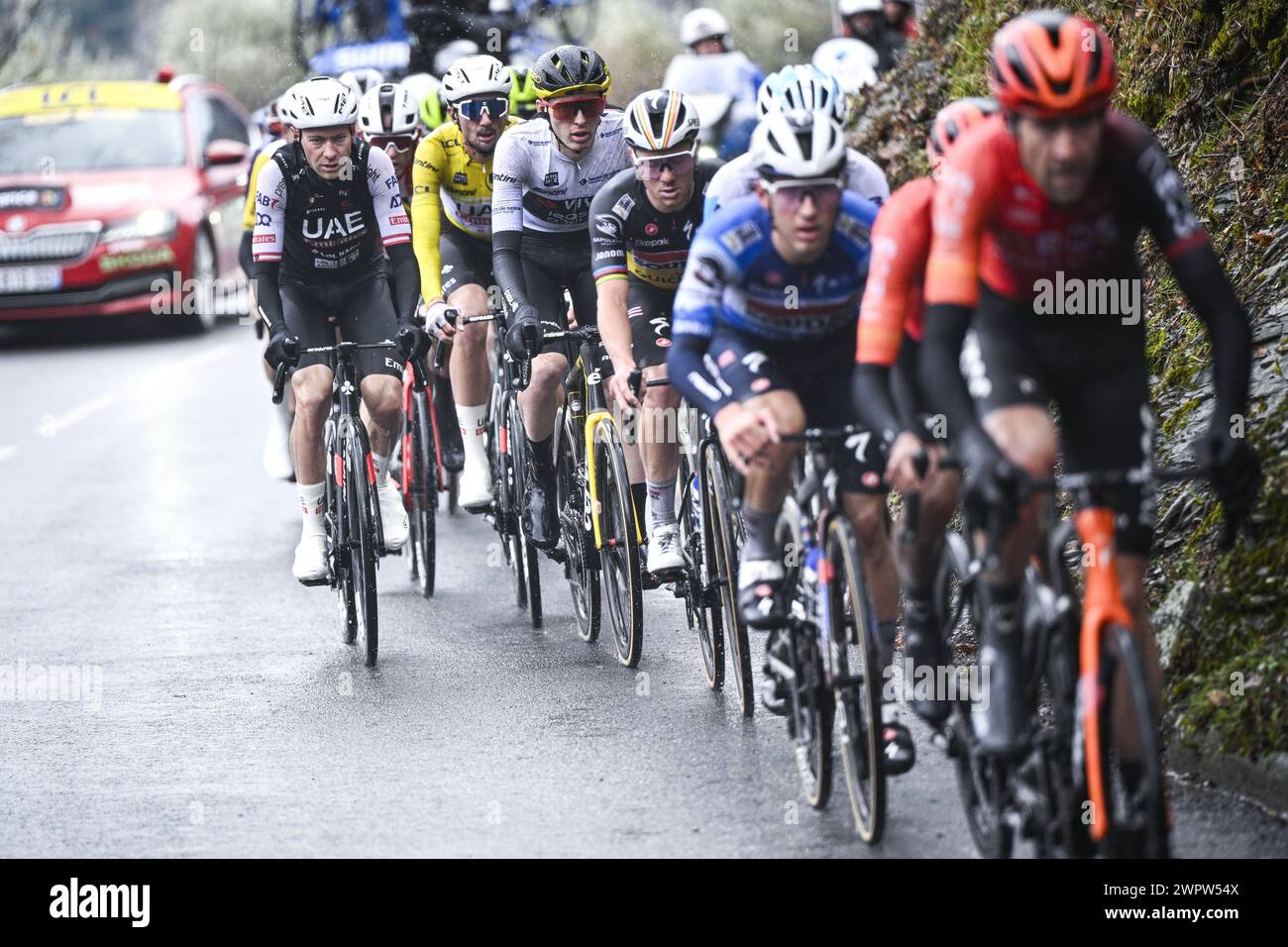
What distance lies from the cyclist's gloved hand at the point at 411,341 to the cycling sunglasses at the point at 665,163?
1.30 meters

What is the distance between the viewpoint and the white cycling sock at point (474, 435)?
9.59 metres

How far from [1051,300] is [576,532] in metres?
3.78

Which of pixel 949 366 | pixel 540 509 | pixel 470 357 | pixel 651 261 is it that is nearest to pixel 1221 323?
pixel 949 366

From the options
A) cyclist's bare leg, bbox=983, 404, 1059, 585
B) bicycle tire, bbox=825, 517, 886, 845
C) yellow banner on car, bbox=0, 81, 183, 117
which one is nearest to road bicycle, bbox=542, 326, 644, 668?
bicycle tire, bbox=825, 517, 886, 845

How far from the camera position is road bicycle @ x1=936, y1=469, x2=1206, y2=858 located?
428 centimetres

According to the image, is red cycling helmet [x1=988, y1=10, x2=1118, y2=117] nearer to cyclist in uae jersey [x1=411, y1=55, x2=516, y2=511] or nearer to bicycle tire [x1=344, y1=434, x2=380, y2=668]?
bicycle tire [x1=344, y1=434, x2=380, y2=668]

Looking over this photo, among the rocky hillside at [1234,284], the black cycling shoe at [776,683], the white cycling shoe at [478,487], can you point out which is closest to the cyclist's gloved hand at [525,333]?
the white cycling shoe at [478,487]

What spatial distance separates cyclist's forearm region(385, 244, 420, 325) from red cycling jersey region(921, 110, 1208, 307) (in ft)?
13.6

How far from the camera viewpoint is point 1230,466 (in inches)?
172

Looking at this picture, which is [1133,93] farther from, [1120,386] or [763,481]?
[1120,386]

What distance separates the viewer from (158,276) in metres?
19.2

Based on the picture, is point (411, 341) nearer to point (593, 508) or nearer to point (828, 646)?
point (593, 508)
